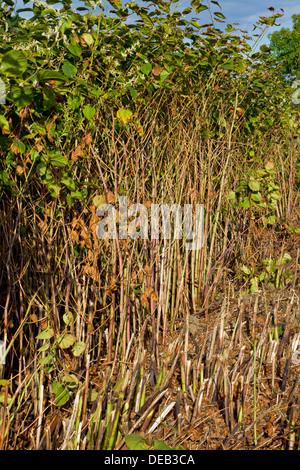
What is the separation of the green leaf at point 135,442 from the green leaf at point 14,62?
150 cm

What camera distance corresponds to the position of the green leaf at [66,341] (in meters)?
2.48

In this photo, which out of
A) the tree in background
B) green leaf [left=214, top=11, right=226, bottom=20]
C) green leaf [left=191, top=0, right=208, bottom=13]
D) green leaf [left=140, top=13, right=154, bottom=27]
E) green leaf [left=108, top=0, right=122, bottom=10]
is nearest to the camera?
green leaf [left=108, top=0, right=122, bottom=10]

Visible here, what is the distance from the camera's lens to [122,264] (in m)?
2.72

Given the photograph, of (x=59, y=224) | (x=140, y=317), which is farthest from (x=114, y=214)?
(x=140, y=317)

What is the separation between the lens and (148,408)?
223 centimetres

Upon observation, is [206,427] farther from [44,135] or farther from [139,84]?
[139,84]

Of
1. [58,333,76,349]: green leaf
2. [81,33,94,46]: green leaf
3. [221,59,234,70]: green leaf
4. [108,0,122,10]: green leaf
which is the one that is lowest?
[58,333,76,349]: green leaf

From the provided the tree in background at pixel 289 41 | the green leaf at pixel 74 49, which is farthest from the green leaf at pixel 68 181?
the tree in background at pixel 289 41

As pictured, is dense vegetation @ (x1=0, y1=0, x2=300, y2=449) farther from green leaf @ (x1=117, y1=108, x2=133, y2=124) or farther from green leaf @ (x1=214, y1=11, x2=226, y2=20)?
green leaf @ (x1=214, y1=11, x2=226, y2=20)

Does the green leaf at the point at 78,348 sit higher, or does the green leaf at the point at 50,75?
the green leaf at the point at 50,75

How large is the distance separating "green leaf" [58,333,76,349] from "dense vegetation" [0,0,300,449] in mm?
11

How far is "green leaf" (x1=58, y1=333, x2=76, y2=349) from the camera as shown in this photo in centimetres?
248

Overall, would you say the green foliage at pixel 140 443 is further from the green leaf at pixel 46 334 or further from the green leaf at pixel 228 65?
the green leaf at pixel 228 65

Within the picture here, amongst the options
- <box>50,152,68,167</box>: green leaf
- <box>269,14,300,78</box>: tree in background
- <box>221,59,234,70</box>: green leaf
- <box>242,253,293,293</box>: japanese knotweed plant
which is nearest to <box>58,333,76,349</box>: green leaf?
<box>50,152,68,167</box>: green leaf
